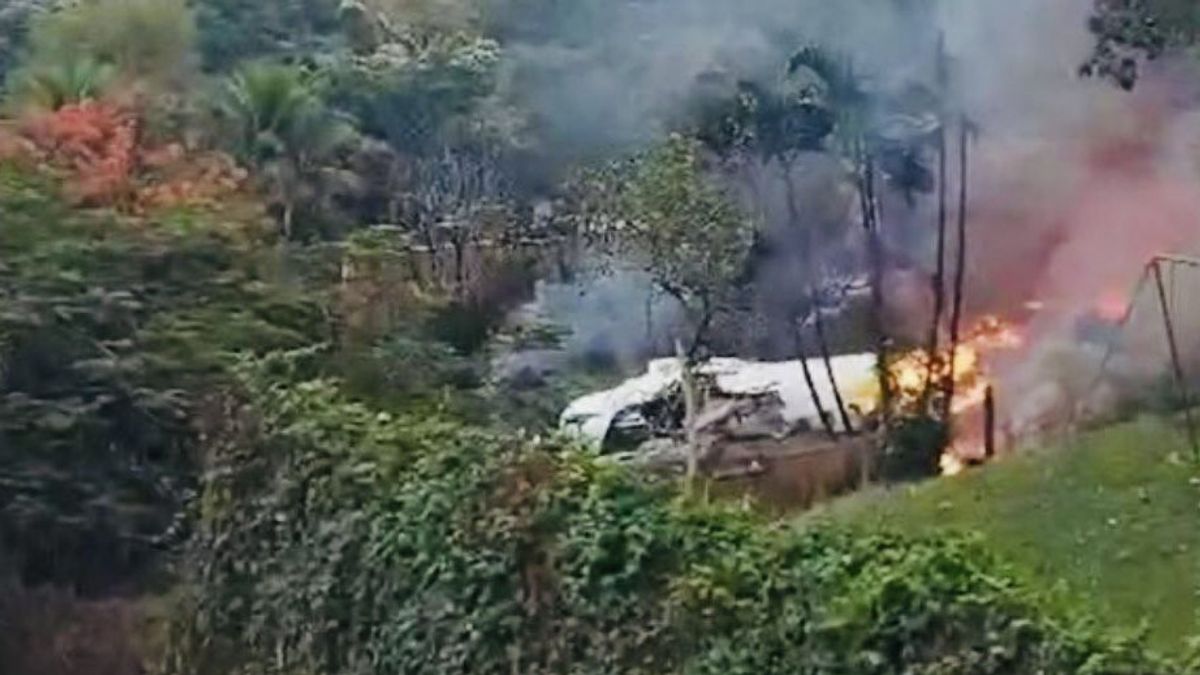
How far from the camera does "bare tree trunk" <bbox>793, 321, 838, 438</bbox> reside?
46.6ft

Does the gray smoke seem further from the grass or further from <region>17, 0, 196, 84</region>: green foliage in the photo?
the grass

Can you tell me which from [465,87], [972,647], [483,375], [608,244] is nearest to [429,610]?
[972,647]

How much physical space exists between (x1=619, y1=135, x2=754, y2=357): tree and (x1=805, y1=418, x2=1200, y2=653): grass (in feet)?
6.84

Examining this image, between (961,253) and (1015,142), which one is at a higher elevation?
(1015,142)

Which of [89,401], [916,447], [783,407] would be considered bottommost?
[916,447]

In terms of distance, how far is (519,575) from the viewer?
6145 millimetres

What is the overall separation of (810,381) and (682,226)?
8.26ft

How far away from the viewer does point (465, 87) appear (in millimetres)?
Result: 17500

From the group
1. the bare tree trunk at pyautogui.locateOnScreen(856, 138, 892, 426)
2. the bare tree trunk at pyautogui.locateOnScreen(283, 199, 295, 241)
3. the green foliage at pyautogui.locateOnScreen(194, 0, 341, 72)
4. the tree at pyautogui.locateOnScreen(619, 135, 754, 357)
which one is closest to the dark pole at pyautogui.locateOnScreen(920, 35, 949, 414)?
the bare tree trunk at pyautogui.locateOnScreen(856, 138, 892, 426)

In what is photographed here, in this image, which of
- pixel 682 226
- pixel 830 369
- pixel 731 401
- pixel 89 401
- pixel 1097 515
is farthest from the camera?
pixel 830 369

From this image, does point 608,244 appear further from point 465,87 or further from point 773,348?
point 465,87

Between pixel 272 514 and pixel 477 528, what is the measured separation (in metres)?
1.20

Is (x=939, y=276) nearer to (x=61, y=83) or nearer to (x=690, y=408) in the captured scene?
(x=690, y=408)

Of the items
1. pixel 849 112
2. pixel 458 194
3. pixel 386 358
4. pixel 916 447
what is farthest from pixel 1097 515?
pixel 458 194
